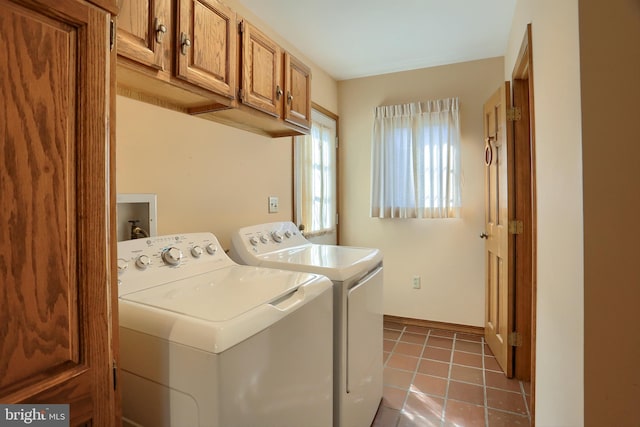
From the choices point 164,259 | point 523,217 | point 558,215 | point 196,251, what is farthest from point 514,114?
point 164,259

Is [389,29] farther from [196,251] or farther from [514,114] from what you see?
[196,251]

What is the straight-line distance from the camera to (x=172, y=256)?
4.11 ft

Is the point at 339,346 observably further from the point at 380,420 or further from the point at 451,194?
the point at 451,194

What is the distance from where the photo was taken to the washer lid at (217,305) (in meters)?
0.79

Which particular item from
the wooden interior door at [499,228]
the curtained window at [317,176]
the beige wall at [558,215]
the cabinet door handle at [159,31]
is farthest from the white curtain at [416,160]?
the cabinet door handle at [159,31]

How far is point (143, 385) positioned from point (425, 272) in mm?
2650

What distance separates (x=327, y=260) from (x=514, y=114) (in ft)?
5.33

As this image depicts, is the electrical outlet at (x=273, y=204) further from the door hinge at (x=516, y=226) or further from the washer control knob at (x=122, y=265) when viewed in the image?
the door hinge at (x=516, y=226)

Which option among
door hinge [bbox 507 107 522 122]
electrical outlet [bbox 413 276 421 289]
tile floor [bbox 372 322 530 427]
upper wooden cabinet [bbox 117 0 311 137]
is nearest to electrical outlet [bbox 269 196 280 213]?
upper wooden cabinet [bbox 117 0 311 137]

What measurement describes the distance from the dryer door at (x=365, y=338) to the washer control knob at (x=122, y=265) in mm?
847

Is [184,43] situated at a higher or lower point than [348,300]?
higher

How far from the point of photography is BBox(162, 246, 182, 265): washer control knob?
1238mm

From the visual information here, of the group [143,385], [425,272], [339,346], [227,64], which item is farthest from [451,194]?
[143,385]

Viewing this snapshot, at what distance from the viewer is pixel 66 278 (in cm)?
59
